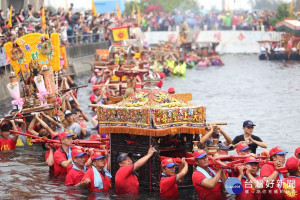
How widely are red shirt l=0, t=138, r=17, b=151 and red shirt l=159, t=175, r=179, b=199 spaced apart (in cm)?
579

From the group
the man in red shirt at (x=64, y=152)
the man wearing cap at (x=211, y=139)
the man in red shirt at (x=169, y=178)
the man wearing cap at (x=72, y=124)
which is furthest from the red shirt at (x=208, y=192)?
the man wearing cap at (x=72, y=124)

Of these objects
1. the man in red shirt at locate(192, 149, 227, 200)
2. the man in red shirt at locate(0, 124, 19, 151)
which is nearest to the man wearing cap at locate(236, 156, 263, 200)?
the man in red shirt at locate(192, 149, 227, 200)

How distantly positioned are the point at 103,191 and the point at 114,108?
1.47 metres

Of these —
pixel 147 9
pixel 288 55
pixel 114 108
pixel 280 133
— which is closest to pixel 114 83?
pixel 280 133

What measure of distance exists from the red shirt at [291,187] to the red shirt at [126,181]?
2.56 metres

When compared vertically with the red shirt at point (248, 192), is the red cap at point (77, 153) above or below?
above

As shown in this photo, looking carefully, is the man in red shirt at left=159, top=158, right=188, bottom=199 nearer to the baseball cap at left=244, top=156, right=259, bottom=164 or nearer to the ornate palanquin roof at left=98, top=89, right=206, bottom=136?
the ornate palanquin roof at left=98, top=89, right=206, bottom=136

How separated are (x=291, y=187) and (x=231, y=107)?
638 inches

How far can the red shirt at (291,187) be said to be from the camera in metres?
11.1

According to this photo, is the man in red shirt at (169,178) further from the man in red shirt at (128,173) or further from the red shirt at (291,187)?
the red shirt at (291,187)

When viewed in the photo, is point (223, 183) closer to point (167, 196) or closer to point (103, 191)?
point (167, 196)

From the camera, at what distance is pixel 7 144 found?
1666 centimetres

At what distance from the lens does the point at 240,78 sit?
39.2 meters

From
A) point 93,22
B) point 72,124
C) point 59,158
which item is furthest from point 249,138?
point 93,22
